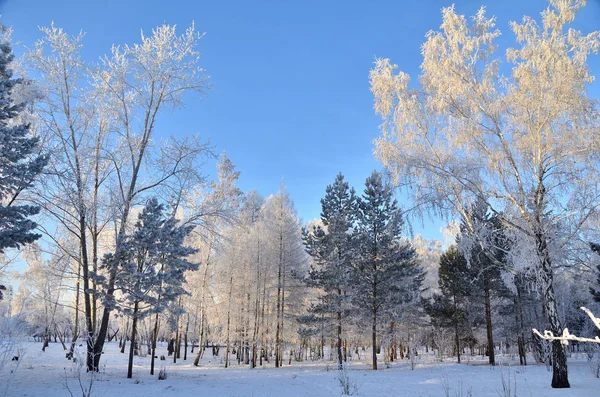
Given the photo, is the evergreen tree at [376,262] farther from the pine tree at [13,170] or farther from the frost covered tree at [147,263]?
the pine tree at [13,170]

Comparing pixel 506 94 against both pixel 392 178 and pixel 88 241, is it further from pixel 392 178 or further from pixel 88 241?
pixel 88 241

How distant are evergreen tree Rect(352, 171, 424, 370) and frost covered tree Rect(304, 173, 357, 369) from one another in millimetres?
799

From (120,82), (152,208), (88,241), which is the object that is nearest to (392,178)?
(152,208)

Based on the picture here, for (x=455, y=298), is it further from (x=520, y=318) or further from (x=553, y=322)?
(x=553, y=322)

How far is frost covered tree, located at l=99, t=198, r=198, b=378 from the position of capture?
14328 millimetres

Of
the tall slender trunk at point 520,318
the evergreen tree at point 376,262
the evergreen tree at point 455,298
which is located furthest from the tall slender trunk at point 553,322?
the tall slender trunk at point 520,318

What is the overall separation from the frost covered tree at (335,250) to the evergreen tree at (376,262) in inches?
31.4

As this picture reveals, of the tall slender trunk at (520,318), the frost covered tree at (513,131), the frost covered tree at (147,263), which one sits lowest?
the tall slender trunk at (520,318)

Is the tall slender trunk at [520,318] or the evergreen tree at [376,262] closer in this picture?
the evergreen tree at [376,262]

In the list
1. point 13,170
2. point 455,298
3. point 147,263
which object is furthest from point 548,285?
point 455,298

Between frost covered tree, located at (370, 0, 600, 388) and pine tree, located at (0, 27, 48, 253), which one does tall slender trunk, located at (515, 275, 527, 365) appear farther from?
pine tree, located at (0, 27, 48, 253)

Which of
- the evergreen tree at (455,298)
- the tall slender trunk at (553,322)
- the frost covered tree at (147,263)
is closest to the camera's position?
the tall slender trunk at (553,322)

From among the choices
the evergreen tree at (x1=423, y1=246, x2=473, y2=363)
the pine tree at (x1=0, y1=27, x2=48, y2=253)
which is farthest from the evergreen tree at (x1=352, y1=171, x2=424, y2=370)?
the pine tree at (x1=0, y1=27, x2=48, y2=253)

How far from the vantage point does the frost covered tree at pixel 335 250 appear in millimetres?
23656
